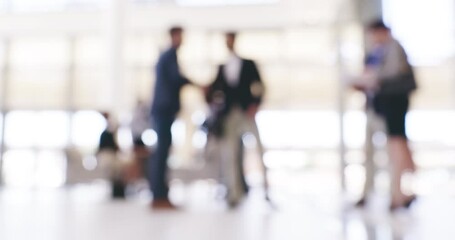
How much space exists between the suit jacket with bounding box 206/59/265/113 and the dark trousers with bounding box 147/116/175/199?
49cm

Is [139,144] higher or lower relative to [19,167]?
higher

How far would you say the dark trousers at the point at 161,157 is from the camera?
4043mm

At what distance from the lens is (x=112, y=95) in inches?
401

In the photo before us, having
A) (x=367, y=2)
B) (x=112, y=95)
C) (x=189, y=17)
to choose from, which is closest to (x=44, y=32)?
(x=112, y=95)

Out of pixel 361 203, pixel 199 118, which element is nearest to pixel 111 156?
pixel 199 118

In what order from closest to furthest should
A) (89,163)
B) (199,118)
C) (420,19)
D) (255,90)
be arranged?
(255,90)
(420,19)
(199,118)
(89,163)

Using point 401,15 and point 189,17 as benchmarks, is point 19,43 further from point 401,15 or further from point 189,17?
point 401,15

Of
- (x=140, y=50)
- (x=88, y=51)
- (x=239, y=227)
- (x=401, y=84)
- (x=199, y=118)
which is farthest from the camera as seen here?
(x=140, y=50)

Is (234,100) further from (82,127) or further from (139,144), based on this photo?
(82,127)

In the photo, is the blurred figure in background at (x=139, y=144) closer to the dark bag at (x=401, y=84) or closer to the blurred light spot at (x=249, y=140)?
the blurred light spot at (x=249, y=140)

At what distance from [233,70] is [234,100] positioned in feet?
0.82

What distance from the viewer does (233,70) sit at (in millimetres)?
4102

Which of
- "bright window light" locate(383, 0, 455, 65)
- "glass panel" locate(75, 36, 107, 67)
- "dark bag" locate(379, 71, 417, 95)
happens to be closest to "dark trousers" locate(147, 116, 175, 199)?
"dark bag" locate(379, 71, 417, 95)

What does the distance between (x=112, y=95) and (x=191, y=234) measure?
→ 26.5 ft
